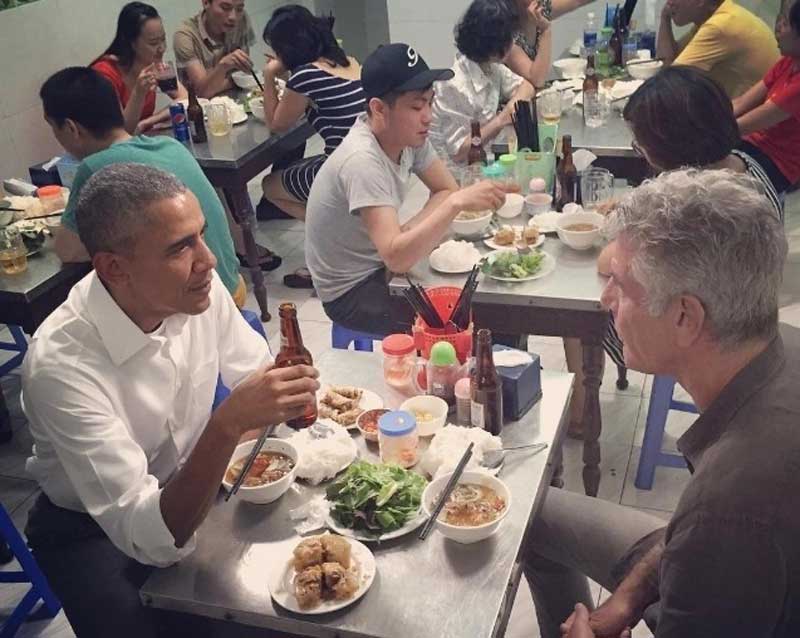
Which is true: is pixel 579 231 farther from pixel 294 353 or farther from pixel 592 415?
pixel 294 353

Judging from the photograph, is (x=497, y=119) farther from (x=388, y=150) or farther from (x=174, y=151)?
(x=174, y=151)

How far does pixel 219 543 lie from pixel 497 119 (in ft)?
9.00

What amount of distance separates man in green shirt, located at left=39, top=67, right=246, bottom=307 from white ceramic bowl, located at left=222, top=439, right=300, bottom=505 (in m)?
1.21

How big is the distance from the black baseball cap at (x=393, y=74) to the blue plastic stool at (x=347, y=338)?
2.72 feet

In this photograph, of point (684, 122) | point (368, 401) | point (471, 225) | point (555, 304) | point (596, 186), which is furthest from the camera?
point (596, 186)

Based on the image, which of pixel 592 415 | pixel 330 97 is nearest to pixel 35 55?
pixel 330 97

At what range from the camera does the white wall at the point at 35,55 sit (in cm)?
442

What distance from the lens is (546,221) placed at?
282 centimetres

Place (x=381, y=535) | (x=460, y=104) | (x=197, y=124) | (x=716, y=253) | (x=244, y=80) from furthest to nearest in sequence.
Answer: (x=244, y=80) < (x=197, y=124) < (x=460, y=104) < (x=381, y=535) < (x=716, y=253)

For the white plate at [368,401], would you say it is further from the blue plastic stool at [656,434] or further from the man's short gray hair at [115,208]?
the blue plastic stool at [656,434]

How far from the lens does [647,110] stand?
8.68 feet

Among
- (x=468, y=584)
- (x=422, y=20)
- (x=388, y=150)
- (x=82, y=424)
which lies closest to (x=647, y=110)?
(x=388, y=150)

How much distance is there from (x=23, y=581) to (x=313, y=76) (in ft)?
8.04

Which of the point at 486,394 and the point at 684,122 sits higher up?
the point at 684,122
